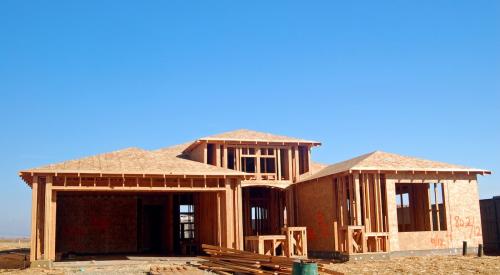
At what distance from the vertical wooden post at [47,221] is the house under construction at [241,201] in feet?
0.14

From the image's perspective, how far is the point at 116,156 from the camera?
2709cm

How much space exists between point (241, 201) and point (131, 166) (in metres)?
5.54

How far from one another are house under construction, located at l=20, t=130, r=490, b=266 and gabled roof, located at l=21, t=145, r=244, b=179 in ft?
0.16

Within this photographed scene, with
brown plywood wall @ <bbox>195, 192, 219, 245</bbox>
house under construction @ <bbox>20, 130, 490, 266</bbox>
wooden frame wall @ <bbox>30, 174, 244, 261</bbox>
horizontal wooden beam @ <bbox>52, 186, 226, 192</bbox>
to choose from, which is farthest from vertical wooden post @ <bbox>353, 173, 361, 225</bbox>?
brown plywood wall @ <bbox>195, 192, 219, 245</bbox>

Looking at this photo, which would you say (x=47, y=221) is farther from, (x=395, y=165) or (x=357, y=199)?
(x=395, y=165)

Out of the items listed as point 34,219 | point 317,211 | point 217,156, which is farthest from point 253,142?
point 34,219

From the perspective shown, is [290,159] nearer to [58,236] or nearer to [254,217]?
[254,217]

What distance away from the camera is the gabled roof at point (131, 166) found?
23.8 metres

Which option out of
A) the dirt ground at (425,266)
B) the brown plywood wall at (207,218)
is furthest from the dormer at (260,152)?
the dirt ground at (425,266)

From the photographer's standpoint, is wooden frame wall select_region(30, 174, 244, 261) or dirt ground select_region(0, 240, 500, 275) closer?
dirt ground select_region(0, 240, 500, 275)

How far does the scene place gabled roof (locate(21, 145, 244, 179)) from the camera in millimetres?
23781

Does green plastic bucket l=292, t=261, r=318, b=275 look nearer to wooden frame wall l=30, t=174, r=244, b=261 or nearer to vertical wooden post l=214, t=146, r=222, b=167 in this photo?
wooden frame wall l=30, t=174, r=244, b=261

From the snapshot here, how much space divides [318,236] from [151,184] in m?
9.98

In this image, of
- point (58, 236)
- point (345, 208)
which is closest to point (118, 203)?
point (58, 236)
